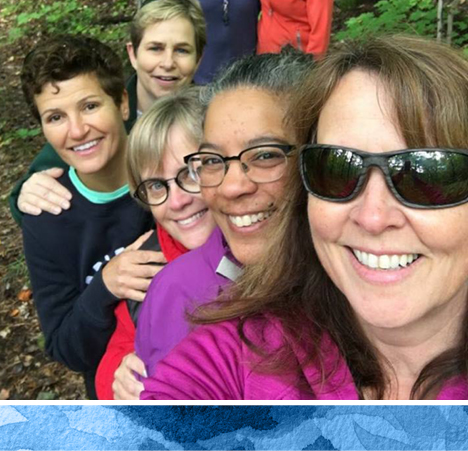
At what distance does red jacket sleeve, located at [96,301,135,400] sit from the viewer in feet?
5.01

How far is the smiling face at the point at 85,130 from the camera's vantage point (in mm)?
1750

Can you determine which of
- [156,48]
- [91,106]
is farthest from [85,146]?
[156,48]

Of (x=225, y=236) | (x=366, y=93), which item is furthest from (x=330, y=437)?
(x=225, y=236)

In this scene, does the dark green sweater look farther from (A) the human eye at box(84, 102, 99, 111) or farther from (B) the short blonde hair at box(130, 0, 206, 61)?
(B) the short blonde hair at box(130, 0, 206, 61)

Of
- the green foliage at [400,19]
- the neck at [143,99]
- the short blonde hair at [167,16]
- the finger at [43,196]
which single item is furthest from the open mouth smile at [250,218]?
the green foliage at [400,19]

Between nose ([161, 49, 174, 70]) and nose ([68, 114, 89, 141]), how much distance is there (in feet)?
2.02

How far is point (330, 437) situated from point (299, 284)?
0.41 metres

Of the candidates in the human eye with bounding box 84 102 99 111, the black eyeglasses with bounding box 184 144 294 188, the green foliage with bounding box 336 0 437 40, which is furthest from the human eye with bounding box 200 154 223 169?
the green foliage with bounding box 336 0 437 40

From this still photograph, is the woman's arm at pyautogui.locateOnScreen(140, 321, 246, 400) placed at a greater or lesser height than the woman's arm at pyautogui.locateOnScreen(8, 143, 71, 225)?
lesser

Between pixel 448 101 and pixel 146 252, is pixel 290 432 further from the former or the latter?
pixel 146 252

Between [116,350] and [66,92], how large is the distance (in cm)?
75

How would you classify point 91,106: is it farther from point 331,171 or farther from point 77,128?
point 331,171

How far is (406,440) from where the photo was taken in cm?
67

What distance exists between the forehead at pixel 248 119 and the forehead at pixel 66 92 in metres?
0.62
